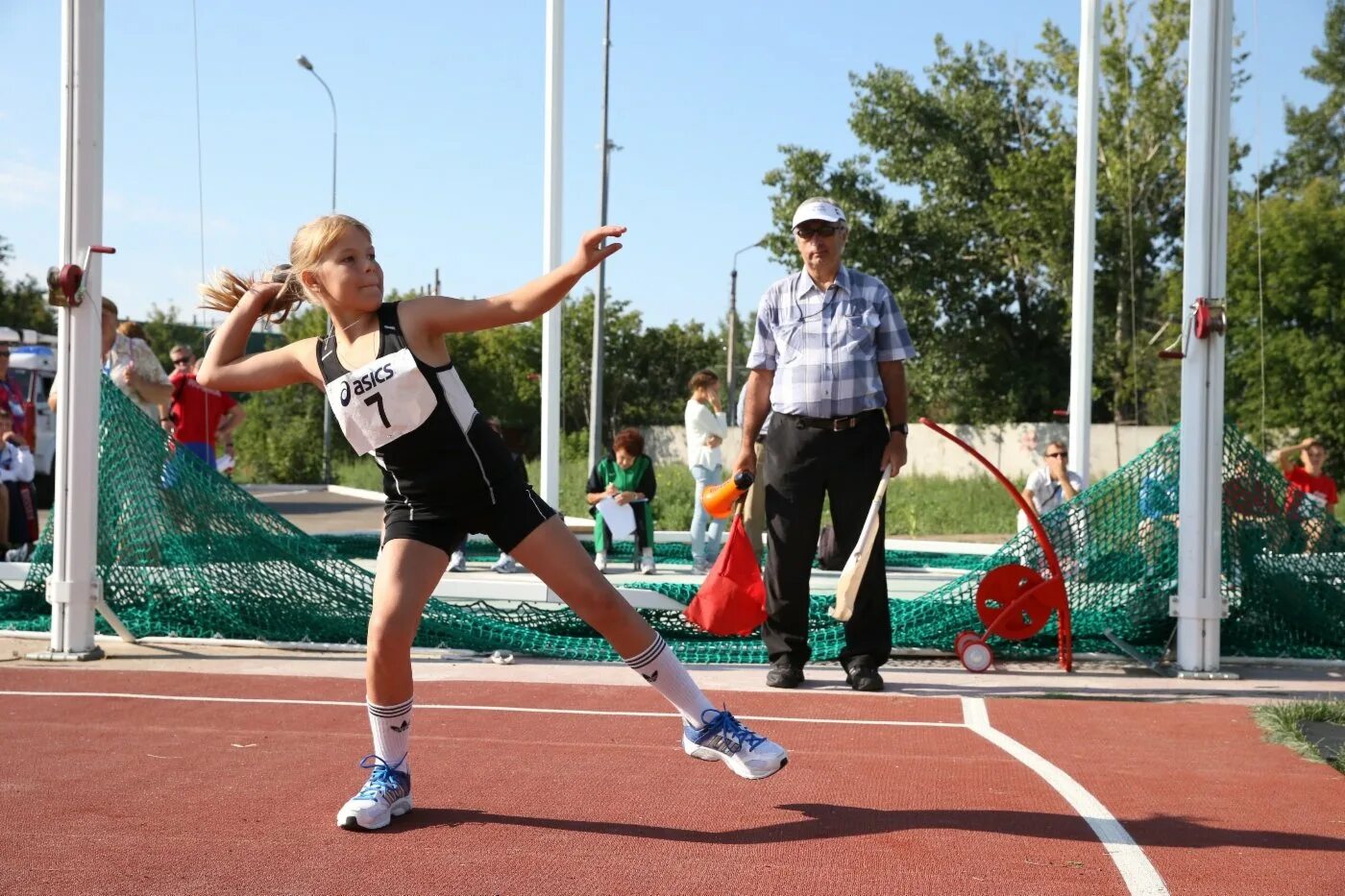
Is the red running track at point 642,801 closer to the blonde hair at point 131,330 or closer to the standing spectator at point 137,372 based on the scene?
the standing spectator at point 137,372

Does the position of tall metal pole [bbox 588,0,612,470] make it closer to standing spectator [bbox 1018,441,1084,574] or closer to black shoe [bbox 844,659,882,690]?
standing spectator [bbox 1018,441,1084,574]

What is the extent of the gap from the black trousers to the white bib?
3129 millimetres

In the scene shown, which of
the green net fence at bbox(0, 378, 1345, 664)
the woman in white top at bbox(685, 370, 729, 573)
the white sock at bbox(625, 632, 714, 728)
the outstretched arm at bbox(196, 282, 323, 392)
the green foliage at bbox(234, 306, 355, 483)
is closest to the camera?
the outstretched arm at bbox(196, 282, 323, 392)

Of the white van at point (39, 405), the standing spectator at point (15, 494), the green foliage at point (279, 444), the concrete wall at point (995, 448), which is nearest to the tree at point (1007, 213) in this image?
the concrete wall at point (995, 448)

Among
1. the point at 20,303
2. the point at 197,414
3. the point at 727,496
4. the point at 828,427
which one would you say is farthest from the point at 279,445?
the point at 828,427

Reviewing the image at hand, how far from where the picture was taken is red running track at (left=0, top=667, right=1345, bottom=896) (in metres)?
4.06

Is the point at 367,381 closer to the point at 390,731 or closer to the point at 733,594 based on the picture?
the point at 390,731

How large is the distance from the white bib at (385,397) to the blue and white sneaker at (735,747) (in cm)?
140

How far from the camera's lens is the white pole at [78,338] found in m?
8.01

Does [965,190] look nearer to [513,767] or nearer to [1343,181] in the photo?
[1343,181]

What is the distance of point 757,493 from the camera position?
9.96 meters

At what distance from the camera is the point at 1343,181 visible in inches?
2060

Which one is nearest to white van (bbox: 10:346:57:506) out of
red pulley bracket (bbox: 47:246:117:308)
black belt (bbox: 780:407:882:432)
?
red pulley bracket (bbox: 47:246:117:308)

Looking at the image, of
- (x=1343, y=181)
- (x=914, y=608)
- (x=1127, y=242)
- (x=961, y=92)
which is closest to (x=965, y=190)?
(x=961, y=92)
